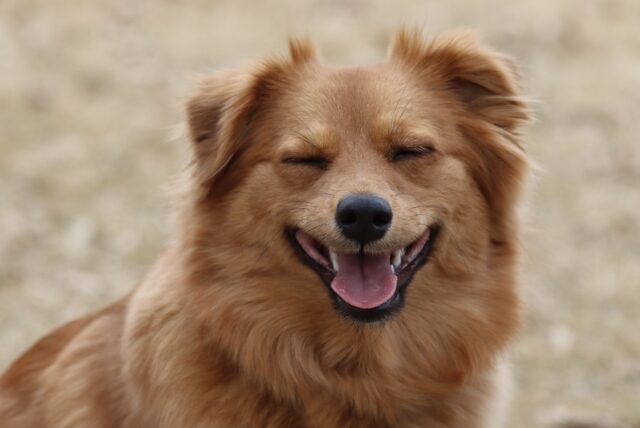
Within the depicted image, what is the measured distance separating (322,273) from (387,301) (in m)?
0.28

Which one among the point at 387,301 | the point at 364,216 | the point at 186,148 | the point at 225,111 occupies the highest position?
the point at 225,111

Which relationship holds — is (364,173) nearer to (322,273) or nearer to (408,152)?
(408,152)

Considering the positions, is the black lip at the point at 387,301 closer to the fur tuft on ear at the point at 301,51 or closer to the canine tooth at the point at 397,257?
the canine tooth at the point at 397,257

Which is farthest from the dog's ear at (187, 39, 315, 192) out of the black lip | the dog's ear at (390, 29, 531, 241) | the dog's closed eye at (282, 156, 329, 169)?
A: the dog's ear at (390, 29, 531, 241)

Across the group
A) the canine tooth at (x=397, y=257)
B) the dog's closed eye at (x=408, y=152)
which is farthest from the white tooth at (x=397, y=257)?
the dog's closed eye at (x=408, y=152)

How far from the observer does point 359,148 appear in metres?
3.95

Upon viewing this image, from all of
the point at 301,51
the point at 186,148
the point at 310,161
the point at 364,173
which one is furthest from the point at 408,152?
the point at 186,148

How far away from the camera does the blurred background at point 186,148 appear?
6.52 metres

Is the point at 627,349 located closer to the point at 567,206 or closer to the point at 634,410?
the point at 634,410

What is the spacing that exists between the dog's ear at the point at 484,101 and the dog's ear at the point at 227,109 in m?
0.53

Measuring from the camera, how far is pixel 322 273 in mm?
3955

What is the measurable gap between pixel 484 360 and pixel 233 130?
1.31m

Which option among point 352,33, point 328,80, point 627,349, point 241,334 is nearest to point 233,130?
point 328,80

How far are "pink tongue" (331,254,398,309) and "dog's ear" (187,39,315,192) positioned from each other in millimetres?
616
